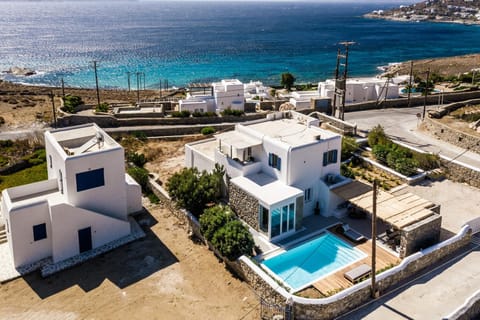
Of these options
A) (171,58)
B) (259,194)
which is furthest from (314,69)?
(259,194)

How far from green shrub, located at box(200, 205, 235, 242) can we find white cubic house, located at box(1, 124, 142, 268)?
16.1 ft

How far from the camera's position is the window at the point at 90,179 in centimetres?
2328

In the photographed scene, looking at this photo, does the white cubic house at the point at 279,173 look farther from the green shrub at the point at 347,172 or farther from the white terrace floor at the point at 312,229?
the green shrub at the point at 347,172

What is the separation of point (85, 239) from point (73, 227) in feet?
3.58

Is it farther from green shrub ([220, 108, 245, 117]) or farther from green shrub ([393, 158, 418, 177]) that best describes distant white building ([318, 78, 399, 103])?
green shrub ([393, 158, 418, 177])

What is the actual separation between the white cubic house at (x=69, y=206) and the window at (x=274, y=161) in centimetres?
853

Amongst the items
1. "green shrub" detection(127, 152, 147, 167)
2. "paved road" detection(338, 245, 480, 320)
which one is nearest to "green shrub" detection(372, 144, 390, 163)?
"paved road" detection(338, 245, 480, 320)

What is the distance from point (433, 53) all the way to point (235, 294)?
452ft

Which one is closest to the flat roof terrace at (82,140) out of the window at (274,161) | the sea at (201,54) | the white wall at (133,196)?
the white wall at (133,196)

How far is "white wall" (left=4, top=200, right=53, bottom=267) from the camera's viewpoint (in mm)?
21891

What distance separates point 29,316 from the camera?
19297 millimetres

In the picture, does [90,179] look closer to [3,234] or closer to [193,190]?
[193,190]

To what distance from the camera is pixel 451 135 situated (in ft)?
122

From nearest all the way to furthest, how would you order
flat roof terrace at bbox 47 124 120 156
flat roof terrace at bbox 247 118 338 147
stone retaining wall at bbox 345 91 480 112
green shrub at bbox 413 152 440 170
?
1. flat roof terrace at bbox 47 124 120 156
2. flat roof terrace at bbox 247 118 338 147
3. green shrub at bbox 413 152 440 170
4. stone retaining wall at bbox 345 91 480 112
